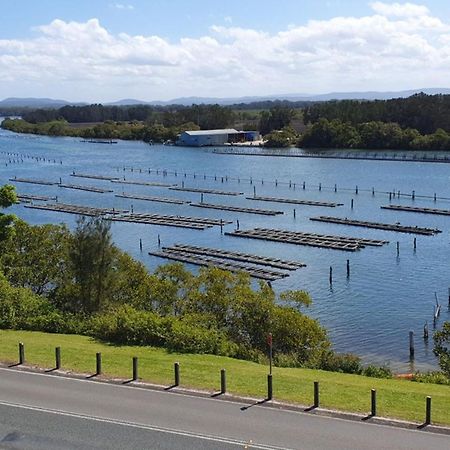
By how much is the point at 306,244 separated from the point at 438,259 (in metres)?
13.1

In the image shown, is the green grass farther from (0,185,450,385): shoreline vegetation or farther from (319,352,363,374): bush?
(319,352,363,374): bush

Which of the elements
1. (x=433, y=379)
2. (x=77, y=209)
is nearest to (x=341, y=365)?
(x=433, y=379)

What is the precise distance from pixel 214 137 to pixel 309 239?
12253 cm

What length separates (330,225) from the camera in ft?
263

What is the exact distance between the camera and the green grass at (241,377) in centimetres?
1831

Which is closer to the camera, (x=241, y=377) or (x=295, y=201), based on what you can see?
(x=241, y=377)

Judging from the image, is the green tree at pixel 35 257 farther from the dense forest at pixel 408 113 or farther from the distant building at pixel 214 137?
the distant building at pixel 214 137

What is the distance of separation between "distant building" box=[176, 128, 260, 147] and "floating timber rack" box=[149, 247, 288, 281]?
12551 cm

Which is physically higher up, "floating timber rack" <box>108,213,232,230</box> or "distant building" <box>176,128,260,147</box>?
"distant building" <box>176,128,260,147</box>

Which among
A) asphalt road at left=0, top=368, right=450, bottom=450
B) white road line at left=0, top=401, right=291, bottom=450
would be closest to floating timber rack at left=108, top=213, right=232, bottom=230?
asphalt road at left=0, top=368, right=450, bottom=450

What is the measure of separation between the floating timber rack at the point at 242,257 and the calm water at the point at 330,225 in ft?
6.06

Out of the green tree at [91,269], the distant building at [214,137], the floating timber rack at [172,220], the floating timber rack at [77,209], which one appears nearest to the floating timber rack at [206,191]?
the floating timber rack at [77,209]

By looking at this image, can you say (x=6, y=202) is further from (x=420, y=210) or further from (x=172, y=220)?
(x=420, y=210)

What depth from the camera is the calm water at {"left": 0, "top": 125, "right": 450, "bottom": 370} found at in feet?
146
